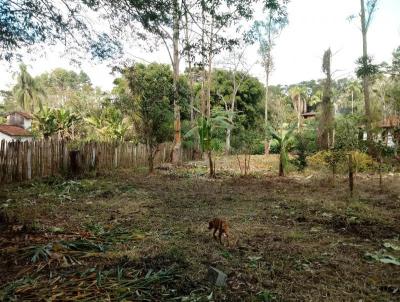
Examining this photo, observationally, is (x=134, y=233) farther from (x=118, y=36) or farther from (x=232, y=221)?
(x=118, y=36)

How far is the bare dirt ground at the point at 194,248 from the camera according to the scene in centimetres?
289

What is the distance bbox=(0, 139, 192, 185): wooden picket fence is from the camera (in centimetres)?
871

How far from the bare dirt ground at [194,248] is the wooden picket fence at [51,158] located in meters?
1.56

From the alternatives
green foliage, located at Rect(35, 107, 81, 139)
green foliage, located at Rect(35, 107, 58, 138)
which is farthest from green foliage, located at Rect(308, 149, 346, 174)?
green foliage, located at Rect(35, 107, 58, 138)

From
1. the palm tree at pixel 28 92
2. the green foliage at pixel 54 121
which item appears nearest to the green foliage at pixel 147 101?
the green foliage at pixel 54 121

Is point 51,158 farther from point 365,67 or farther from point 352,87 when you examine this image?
point 352,87

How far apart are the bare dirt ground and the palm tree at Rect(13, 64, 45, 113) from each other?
35.0 meters

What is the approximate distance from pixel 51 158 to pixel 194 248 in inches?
297

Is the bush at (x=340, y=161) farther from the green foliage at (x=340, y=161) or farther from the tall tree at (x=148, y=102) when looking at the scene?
the tall tree at (x=148, y=102)

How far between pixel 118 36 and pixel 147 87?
5.01m

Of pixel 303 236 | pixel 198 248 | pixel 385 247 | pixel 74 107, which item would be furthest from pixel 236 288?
pixel 74 107

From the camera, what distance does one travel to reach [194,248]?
13.0ft

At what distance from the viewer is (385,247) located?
4008 millimetres

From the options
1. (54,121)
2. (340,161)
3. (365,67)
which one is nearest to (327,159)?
(340,161)
